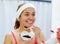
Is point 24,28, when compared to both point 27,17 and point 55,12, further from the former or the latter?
point 55,12

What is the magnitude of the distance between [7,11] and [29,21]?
36 centimetres

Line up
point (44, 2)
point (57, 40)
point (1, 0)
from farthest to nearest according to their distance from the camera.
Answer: point (44, 2) → point (1, 0) → point (57, 40)

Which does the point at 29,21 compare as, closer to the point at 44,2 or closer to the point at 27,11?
the point at 27,11

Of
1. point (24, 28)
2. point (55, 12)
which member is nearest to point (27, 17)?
point (24, 28)

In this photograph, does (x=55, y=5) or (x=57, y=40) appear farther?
(x=55, y=5)

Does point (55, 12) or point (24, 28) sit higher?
point (55, 12)

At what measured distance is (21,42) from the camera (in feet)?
4.07

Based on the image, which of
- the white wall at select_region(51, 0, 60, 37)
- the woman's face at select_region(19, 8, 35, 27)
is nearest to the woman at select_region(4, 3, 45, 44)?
the woman's face at select_region(19, 8, 35, 27)

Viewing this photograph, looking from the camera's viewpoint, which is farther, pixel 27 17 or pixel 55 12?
pixel 55 12

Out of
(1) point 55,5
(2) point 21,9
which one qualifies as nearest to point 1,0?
(2) point 21,9

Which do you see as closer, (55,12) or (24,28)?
(24,28)

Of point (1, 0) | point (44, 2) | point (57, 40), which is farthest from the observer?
point (44, 2)

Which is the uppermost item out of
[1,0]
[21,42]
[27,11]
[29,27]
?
[1,0]

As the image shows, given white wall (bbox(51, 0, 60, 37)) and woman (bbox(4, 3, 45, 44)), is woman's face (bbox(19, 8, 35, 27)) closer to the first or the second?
woman (bbox(4, 3, 45, 44))
